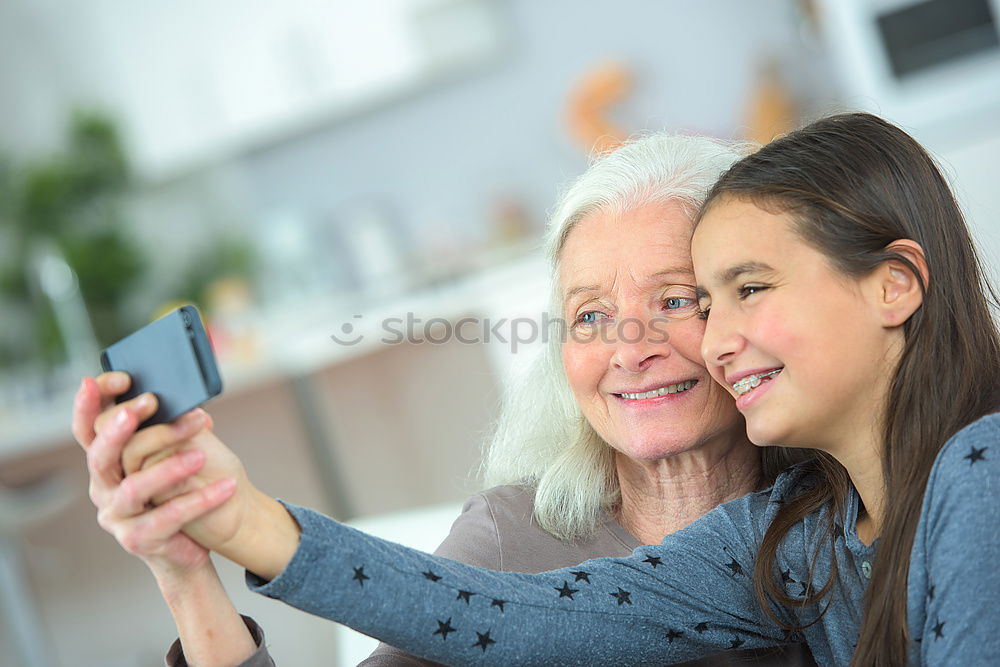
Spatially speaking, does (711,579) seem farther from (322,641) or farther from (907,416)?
(322,641)

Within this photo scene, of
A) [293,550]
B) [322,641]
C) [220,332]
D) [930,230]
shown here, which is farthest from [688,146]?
[220,332]

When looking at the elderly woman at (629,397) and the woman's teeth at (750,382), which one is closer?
the woman's teeth at (750,382)

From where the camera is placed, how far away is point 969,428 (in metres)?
0.91

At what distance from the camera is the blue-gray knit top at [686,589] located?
0.87 meters

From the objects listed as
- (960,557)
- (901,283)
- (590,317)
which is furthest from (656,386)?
(960,557)

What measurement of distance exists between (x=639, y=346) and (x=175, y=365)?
0.61 meters

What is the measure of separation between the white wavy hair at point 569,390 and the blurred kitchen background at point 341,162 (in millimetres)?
2125

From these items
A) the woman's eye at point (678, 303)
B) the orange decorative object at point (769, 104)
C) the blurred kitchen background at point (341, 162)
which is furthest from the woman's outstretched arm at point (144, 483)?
the orange decorative object at point (769, 104)

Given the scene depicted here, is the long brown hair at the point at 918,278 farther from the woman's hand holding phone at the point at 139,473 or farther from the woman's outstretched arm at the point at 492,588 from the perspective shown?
the woman's hand holding phone at the point at 139,473

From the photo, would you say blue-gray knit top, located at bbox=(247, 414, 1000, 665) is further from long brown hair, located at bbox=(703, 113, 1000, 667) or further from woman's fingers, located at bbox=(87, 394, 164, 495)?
woman's fingers, located at bbox=(87, 394, 164, 495)

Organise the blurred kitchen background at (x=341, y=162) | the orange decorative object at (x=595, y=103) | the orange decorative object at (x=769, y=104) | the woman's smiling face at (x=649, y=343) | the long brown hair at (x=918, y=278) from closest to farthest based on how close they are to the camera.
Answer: the long brown hair at (x=918, y=278) → the woman's smiling face at (x=649, y=343) → the blurred kitchen background at (x=341, y=162) → the orange decorative object at (x=769, y=104) → the orange decorative object at (x=595, y=103)

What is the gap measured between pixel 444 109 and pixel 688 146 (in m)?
3.49

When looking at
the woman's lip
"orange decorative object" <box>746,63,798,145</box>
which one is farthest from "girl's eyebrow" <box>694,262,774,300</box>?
"orange decorative object" <box>746,63,798,145</box>

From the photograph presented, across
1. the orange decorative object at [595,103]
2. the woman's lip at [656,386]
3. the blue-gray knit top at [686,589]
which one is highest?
the orange decorative object at [595,103]
